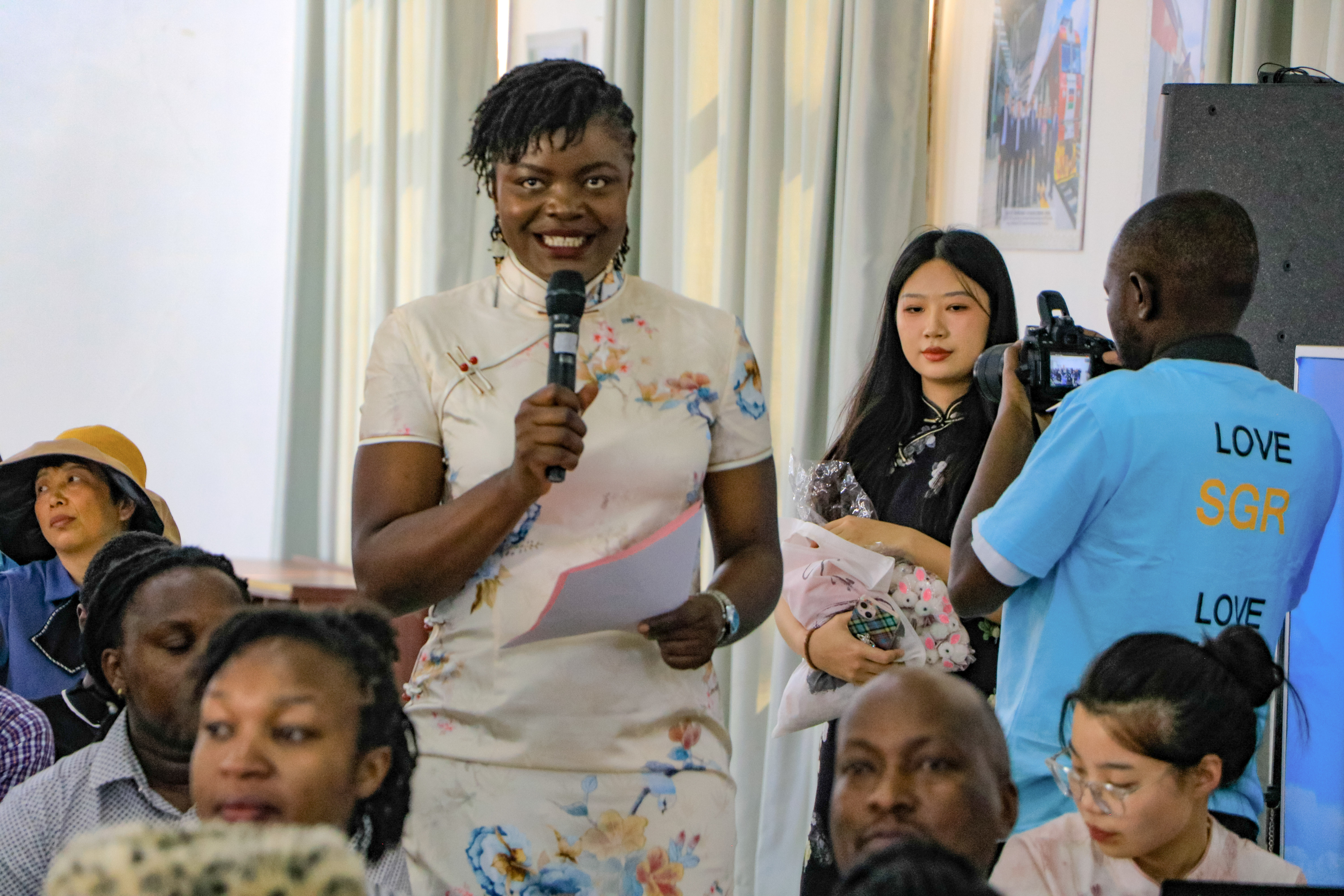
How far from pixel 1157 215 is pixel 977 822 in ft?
2.90

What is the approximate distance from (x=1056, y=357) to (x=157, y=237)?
14.4 ft

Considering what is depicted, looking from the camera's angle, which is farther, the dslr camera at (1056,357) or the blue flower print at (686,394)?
the dslr camera at (1056,357)

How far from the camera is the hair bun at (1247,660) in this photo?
162 centimetres

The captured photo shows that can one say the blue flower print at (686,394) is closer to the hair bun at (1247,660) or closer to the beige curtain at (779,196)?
the hair bun at (1247,660)

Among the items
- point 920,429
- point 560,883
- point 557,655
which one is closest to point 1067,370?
point 920,429

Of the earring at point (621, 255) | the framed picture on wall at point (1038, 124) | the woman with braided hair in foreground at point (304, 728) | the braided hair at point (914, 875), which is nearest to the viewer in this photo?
the braided hair at point (914, 875)

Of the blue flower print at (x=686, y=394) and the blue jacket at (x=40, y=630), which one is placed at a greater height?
the blue flower print at (x=686, y=394)

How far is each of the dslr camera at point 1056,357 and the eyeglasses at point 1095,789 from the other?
1.89ft

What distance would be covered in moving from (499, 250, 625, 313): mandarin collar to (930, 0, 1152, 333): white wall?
1759 mm

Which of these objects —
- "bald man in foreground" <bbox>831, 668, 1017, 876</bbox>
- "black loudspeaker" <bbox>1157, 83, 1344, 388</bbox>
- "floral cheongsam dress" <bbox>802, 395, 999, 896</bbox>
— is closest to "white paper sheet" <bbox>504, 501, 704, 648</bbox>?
"bald man in foreground" <bbox>831, 668, 1017, 876</bbox>

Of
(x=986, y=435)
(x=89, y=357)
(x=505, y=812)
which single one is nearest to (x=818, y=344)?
(x=986, y=435)

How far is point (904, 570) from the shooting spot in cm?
223

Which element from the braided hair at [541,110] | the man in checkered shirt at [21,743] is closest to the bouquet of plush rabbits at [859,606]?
the braided hair at [541,110]

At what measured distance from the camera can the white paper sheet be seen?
138 cm
